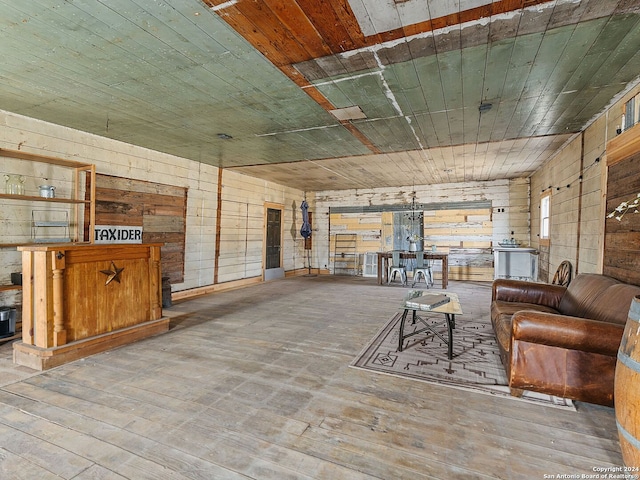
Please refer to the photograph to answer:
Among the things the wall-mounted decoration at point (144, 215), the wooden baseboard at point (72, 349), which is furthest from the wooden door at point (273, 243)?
the wooden baseboard at point (72, 349)

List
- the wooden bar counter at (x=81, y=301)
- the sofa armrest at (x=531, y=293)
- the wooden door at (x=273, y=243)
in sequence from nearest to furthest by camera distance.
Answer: the wooden bar counter at (x=81, y=301) < the sofa armrest at (x=531, y=293) < the wooden door at (x=273, y=243)

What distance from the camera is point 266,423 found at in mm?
1970

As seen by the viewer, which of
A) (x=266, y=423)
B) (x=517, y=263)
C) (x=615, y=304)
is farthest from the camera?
(x=517, y=263)

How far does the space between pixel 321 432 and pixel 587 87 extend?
3775 millimetres

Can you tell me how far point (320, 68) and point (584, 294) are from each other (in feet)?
10.3

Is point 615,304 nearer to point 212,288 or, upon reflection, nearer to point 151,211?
point 151,211

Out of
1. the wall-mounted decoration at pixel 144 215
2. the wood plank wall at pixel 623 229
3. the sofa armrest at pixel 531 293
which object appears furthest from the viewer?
the wall-mounted decoration at pixel 144 215

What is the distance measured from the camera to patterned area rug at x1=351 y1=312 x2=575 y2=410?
8.07 ft

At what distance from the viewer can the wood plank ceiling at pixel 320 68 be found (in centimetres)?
201

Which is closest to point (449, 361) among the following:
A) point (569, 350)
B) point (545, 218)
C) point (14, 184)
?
point (569, 350)

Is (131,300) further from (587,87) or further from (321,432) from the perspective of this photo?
(587,87)

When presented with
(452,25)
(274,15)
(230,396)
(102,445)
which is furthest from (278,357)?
(452,25)

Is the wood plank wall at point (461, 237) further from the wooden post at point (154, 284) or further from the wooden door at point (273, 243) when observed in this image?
the wooden post at point (154, 284)

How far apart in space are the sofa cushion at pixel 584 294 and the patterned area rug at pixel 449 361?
2.58 feet
